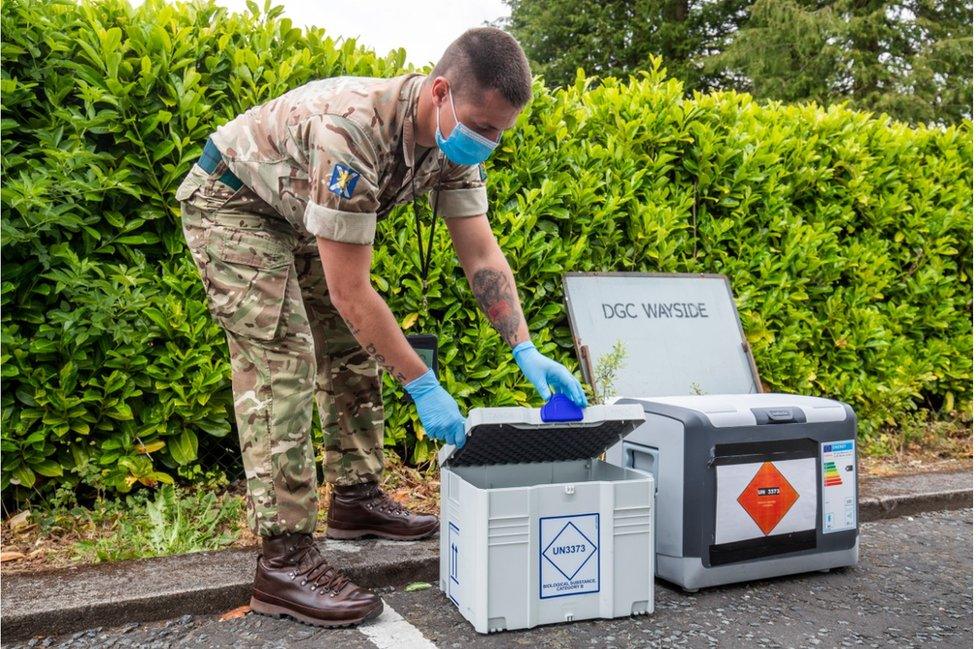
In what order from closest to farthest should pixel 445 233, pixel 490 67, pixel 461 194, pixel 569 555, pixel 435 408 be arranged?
pixel 490 67 → pixel 435 408 → pixel 569 555 → pixel 461 194 → pixel 445 233

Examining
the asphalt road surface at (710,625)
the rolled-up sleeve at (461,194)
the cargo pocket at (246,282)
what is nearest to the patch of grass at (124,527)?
the asphalt road surface at (710,625)

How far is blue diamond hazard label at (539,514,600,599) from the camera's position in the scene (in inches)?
95.6

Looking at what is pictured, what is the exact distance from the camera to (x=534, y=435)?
248 centimetres

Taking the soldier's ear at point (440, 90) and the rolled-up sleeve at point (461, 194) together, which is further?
the rolled-up sleeve at point (461, 194)

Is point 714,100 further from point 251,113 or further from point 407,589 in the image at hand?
point 407,589

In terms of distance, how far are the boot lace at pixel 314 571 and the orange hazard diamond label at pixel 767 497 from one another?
55.2 inches

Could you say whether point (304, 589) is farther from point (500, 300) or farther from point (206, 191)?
point (206, 191)

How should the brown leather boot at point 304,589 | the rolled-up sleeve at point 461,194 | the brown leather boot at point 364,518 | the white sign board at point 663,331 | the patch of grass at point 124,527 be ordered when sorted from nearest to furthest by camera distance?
the brown leather boot at point 304,589, the rolled-up sleeve at point 461,194, the patch of grass at point 124,527, the brown leather boot at point 364,518, the white sign board at point 663,331

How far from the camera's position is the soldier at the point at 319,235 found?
218cm

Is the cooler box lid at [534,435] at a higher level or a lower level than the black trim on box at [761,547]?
higher

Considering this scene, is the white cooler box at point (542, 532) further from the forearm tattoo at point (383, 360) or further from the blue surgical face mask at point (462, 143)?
the blue surgical face mask at point (462, 143)

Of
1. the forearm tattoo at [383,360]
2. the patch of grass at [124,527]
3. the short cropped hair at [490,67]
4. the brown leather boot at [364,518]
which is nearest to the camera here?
the short cropped hair at [490,67]

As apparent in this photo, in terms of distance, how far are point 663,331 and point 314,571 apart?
243 centimetres

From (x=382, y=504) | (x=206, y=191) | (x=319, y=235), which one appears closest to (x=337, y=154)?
(x=319, y=235)
